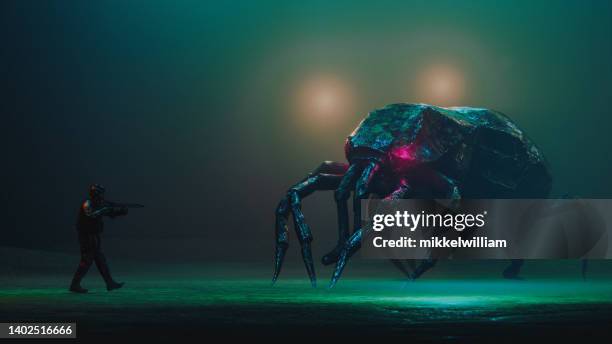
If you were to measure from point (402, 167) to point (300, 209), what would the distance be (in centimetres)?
181

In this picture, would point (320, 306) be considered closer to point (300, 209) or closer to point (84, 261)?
point (300, 209)

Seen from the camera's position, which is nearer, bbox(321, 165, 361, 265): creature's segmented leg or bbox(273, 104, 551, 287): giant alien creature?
bbox(321, 165, 361, 265): creature's segmented leg

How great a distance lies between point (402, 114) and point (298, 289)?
3522 millimetres

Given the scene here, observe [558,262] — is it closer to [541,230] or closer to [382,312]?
[541,230]

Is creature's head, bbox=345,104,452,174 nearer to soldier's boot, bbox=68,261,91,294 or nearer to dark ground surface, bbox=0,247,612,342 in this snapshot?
dark ground surface, bbox=0,247,612,342

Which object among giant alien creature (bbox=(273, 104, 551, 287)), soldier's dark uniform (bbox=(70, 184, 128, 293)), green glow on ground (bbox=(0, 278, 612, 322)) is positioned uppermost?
giant alien creature (bbox=(273, 104, 551, 287))

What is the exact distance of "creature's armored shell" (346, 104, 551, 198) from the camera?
50.9 ft

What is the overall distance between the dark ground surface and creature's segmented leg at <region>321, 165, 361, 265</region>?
0.64 m

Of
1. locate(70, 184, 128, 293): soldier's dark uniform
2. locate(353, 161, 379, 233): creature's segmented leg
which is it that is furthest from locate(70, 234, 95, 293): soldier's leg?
locate(353, 161, 379, 233): creature's segmented leg

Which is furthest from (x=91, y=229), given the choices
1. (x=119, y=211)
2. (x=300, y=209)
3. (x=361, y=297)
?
(x=361, y=297)

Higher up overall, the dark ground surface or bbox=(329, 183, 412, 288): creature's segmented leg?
bbox=(329, 183, 412, 288): creature's segmented leg

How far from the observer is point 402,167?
1538cm

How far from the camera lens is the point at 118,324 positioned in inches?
384

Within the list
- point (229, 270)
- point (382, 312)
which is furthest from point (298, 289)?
point (229, 270)
